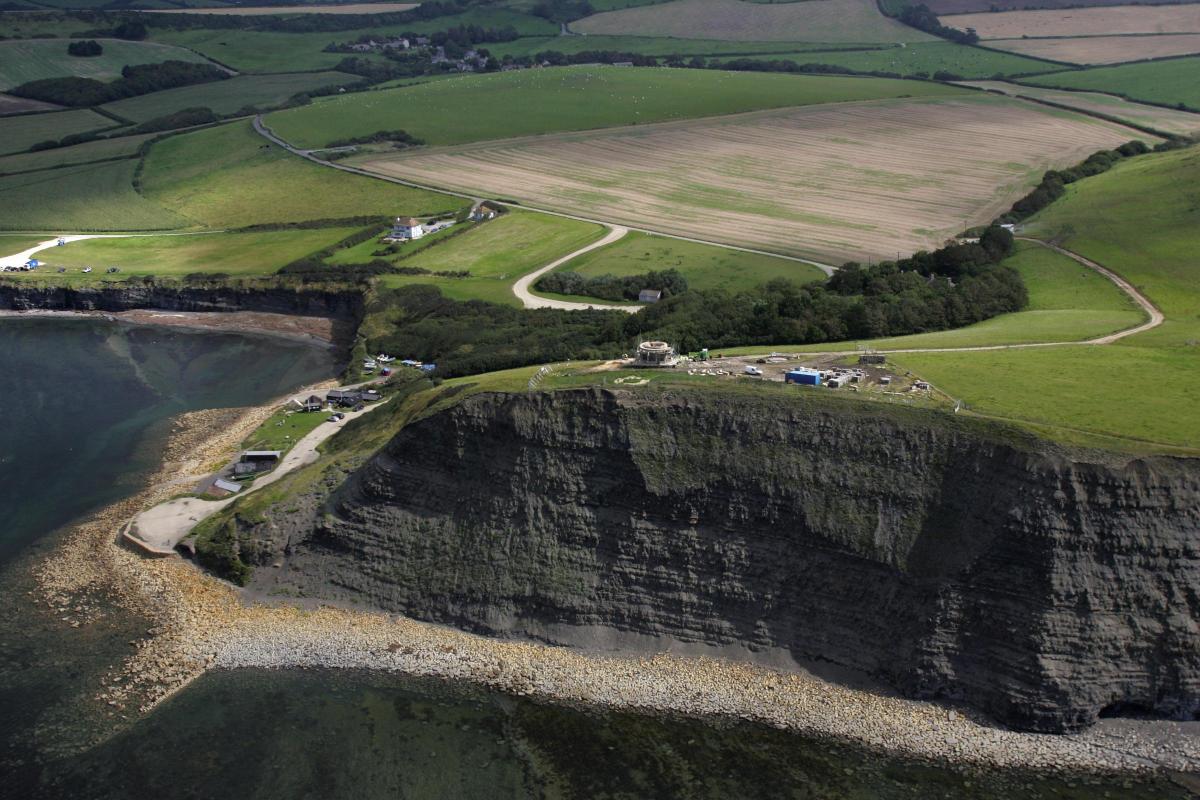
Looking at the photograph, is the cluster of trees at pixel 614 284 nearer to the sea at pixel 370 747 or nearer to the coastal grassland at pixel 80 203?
the sea at pixel 370 747

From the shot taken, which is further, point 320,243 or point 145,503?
point 320,243

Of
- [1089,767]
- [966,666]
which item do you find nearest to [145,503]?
[966,666]

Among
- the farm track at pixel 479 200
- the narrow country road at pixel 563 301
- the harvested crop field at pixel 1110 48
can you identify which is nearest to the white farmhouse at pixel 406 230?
the farm track at pixel 479 200

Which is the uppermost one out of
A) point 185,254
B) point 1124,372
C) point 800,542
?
point 1124,372

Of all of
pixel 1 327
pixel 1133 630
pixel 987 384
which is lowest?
pixel 1 327

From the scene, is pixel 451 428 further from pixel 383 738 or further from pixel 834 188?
pixel 834 188

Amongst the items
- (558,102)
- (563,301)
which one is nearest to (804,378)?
(563,301)

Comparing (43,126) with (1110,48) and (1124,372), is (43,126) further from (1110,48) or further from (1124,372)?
(1110,48)
